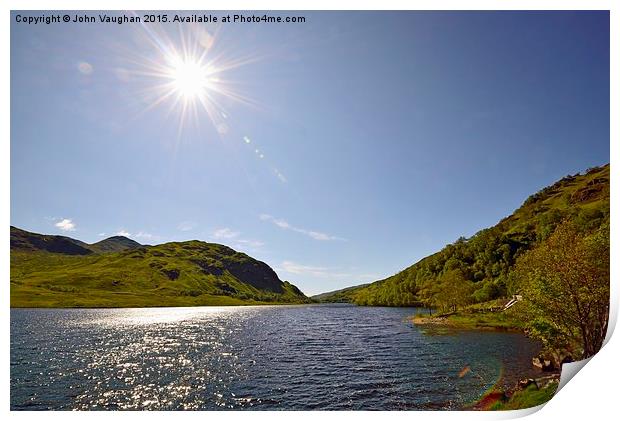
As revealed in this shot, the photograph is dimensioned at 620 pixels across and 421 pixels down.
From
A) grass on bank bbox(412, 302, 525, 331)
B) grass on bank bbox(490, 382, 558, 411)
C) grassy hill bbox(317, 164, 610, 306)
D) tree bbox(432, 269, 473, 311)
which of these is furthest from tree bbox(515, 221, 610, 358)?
grassy hill bbox(317, 164, 610, 306)

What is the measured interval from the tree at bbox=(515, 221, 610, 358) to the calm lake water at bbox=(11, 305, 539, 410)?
7.31m

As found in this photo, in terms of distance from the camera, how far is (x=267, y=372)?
40.3m

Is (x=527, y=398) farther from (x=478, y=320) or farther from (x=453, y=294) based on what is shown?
(x=453, y=294)

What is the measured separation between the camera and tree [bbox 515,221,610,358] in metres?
28.8

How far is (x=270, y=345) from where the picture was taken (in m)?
61.0

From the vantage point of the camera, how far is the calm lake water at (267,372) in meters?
30.5

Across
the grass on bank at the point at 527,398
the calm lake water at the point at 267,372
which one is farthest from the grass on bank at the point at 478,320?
the grass on bank at the point at 527,398

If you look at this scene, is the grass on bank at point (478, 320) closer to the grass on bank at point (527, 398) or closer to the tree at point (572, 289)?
the tree at point (572, 289)

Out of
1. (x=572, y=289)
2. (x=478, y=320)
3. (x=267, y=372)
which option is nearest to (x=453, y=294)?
(x=478, y=320)

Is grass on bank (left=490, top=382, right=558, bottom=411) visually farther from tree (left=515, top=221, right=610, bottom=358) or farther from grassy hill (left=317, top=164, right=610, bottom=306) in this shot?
grassy hill (left=317, top=164, right=610, bottom=306)
